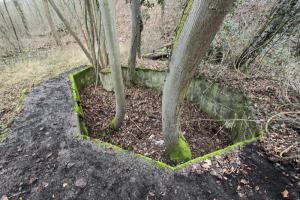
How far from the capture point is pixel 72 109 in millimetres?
3900

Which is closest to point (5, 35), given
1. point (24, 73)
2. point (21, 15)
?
point (24, 73)

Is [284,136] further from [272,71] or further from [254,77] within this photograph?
[272,71]

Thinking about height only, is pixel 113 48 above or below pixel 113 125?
above

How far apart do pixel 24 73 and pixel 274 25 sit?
324 inches

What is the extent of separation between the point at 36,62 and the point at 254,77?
8.56 meters

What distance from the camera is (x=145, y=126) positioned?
4211 millimetres

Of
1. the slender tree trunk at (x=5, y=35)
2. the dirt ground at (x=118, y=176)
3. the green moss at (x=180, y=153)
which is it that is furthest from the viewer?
the slender tree trunk at (x=5, y=35)

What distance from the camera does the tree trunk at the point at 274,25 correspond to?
366 centimetres

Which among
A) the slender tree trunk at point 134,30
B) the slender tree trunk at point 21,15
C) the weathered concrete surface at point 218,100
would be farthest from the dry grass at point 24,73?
the slender tree trunk at point 21,15

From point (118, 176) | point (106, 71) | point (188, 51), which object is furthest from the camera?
point (106, 71)

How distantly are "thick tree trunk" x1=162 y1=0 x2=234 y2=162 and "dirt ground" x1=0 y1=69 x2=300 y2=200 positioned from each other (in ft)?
2.58

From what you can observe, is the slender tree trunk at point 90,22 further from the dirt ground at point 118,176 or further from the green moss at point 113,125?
the dirt ground at point 118,176

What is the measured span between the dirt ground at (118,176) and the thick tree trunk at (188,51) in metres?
0.79

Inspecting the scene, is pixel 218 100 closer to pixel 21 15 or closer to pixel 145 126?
pixel 145 126
